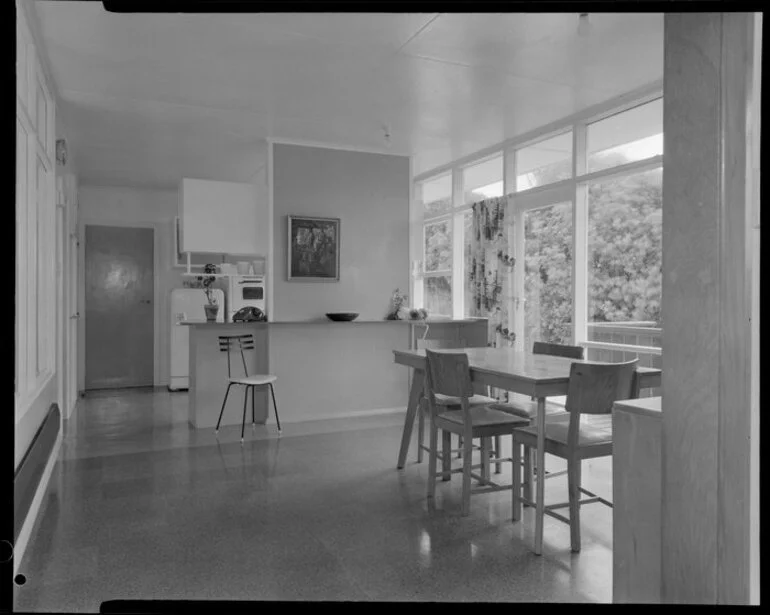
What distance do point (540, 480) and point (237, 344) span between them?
340 cm

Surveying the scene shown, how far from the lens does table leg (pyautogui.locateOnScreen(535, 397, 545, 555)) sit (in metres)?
2.75

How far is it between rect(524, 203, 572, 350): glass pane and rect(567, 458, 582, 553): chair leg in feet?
8.12

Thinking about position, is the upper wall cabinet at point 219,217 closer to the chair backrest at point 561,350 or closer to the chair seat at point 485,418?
the chair backrest at point 561,350

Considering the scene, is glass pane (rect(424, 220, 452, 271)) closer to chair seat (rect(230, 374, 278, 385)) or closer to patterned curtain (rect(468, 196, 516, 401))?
patterned curtain (rect(468, 196, 516, 401))

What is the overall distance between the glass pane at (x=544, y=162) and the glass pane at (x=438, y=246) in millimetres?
1274

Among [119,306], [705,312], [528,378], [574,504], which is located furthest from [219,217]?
[705,312]

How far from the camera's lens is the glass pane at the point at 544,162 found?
5266mm

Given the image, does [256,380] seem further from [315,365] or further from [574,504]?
[574,504]

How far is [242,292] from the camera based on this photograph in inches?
297

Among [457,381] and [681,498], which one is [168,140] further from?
[681,498]

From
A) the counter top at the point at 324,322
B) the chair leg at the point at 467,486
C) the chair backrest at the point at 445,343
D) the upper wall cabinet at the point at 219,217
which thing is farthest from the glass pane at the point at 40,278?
the chair backrest at the point at 445,343

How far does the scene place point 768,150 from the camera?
4.59 feet

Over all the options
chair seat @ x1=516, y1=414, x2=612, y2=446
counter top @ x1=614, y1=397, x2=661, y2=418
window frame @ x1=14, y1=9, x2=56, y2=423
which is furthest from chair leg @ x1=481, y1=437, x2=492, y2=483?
window frame @ x1=14, y1=9, x2=56, y2=423
